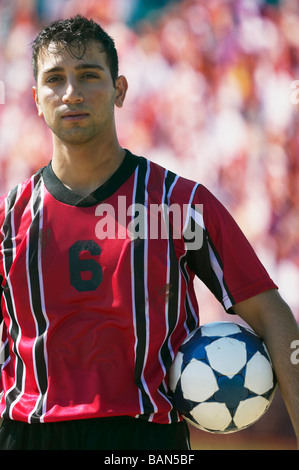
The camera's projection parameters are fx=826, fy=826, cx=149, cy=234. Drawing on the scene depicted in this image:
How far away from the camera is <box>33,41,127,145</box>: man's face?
3197 mm

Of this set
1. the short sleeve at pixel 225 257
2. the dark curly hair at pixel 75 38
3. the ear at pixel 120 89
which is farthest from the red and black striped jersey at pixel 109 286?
the dark curly hair at pixel 75 38

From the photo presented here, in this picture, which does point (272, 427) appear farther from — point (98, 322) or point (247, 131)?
point (98, 322)

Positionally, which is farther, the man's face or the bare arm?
the man's face

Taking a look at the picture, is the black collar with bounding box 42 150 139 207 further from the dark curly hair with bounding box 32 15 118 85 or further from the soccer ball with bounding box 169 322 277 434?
the soccer ball with bounding box 169 322 277 434

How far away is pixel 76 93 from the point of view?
10.4 feet

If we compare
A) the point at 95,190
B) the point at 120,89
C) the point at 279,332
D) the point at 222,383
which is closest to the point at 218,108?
the point at 120,89

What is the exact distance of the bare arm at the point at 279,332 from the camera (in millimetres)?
3025

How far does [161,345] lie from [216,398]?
28 centimetres

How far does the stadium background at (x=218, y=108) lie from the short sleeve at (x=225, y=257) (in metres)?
3.21

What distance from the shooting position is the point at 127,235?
3.15 metres

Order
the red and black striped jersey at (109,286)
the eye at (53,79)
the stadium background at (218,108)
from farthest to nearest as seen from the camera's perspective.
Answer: the stadium background at (218,108), the eye at (53,79), the red and black striped jersey at (109,286)

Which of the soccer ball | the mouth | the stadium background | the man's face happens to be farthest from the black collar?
the stadium background

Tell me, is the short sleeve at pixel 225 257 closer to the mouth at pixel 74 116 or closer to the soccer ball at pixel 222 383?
the soccer ball at pixel 222 383

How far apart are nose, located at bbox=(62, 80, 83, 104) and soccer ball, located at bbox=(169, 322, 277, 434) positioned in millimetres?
1027
